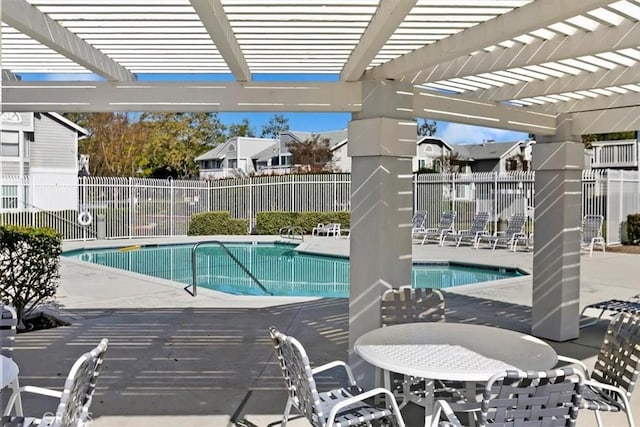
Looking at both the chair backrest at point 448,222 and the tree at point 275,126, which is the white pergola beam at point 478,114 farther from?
the tree at point 275,126

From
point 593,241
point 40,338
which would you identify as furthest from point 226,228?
point 40,338

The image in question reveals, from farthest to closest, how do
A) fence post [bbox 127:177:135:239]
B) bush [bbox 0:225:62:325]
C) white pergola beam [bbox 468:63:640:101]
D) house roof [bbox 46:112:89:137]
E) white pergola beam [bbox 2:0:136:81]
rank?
house roof [bbox 46:112:89:137]
fence post [bbox 127:177:135:239]
bush [bbox 0:225:62:325]
white pergola beam [bbox 468:63:640:101]
white pergola beam [bbox 2:0:136:81]

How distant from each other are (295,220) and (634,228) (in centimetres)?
1160

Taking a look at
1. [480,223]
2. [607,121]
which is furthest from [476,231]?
[607,121]

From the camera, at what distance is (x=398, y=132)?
4680mm

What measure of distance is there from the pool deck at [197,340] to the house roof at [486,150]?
31797 millimetres

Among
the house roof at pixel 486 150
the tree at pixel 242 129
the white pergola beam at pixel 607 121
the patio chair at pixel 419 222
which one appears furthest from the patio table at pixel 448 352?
the tree at pixel 242 129

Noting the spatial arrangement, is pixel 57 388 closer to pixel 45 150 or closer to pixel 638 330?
pixel 638 330

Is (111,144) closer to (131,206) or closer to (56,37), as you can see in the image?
(131,206)

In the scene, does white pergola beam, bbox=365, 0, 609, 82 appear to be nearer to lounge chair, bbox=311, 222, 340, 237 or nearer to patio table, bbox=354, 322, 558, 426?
patio table, bbox=354, 322, 558, 426

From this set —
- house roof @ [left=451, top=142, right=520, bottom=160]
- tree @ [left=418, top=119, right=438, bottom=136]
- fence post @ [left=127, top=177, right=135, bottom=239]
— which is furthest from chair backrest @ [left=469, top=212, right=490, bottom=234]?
tree @ [left=418, top=119, right=438, bottom=136]

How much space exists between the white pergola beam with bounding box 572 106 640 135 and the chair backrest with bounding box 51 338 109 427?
18.5 feet

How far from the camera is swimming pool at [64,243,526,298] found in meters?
12.7

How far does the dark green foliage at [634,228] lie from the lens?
57.7 feet
